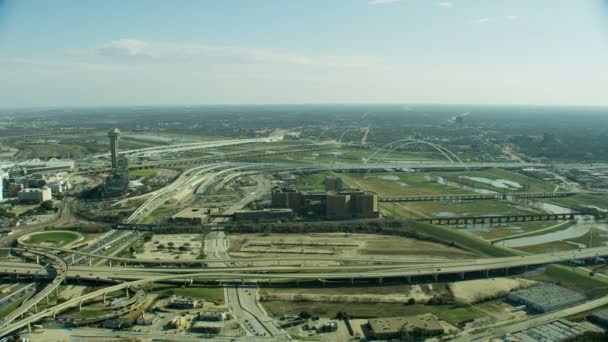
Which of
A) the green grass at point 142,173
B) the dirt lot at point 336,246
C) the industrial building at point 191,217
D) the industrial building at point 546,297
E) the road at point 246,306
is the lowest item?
the road at point 246,306

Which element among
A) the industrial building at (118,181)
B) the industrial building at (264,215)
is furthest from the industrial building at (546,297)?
the industrial building at (118,181)

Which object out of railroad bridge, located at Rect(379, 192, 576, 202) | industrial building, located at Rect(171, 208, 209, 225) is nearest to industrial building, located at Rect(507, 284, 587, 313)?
industrial building, located at Rect(171, 208, 209, 225)

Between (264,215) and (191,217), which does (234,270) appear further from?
(191,217)

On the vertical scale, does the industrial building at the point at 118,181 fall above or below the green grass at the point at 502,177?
above

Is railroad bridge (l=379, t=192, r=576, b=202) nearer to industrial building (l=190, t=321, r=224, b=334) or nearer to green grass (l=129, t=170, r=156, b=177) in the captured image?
green grass (l=129, t=170, r=156, b=177)

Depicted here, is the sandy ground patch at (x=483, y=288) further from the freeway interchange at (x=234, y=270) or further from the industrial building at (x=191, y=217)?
the industrial building at (x=191, y=217)

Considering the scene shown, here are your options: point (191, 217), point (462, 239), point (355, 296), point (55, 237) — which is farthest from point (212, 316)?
point (55, 237)
